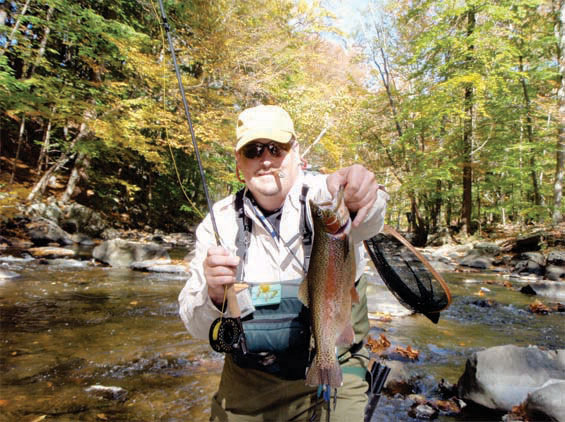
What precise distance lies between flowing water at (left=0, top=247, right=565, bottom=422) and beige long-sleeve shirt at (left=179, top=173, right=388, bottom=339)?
75.3 inches

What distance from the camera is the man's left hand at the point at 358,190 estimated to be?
1.84 m

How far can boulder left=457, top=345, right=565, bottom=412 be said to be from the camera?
367 cm

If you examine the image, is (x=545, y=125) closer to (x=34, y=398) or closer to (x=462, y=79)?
(x=462, y=79)

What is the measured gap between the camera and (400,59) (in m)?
21.5

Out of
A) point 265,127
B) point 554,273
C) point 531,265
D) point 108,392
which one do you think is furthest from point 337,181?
point 531,265

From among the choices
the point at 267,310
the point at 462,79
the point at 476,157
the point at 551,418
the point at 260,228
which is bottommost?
the point at 551,418

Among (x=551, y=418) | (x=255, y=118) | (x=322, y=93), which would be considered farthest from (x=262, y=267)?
(x=322, y=93)

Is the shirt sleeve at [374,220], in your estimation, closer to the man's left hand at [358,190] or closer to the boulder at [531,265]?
the man's left hand at [358,190]

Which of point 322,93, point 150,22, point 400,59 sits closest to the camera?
point 150,22

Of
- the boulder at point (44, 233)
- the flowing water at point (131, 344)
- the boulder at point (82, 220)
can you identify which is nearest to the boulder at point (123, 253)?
the flowing water at point (131, 344)

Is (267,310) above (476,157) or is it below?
below

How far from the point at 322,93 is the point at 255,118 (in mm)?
18377

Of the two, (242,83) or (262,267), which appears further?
(242,83)

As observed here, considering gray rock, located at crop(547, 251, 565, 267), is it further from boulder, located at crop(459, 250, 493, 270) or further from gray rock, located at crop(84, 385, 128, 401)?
gray rock, located at crop(84, 385, 128, 401)
